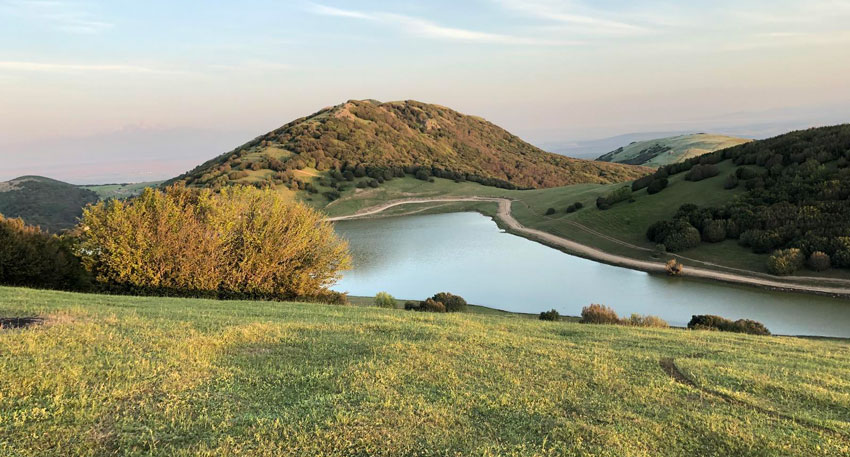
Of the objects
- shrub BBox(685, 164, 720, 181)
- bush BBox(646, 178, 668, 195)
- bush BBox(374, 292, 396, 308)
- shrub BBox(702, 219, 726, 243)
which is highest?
shrub BBox(685, 164, 720, 181)

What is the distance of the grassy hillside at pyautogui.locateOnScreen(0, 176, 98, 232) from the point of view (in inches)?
4783

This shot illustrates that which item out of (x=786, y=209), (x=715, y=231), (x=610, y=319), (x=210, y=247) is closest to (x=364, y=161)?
(x=715, y=231)

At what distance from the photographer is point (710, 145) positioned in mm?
188875

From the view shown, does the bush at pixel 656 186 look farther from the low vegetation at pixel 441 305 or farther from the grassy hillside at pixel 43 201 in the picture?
the grassy hillside at pixel 43 201

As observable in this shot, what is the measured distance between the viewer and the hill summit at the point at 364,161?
403 ft

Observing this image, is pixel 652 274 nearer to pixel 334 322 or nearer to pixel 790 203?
pixel 790 203

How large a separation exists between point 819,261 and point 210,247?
47445mm

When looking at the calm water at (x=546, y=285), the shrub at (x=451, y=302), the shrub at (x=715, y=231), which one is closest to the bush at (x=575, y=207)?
the calm water at (x=546, y=285)

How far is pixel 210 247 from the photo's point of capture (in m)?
24.6

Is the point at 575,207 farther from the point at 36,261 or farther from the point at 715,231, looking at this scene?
the point at 36,261

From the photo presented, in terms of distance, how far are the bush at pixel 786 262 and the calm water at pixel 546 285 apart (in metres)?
3.73

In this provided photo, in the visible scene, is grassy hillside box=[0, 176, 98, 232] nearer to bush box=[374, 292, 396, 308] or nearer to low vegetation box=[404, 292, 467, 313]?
bush box=[374, 292, 396, 308]

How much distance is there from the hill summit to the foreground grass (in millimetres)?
101259

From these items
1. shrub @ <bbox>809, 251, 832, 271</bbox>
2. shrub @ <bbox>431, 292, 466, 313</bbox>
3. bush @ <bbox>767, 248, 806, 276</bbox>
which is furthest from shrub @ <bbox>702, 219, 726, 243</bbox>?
shrub @ <bbox>431, 292, 466, 313</bbox>
